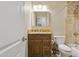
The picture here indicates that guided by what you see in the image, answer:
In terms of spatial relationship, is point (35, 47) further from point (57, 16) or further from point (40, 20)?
point (57, 16)

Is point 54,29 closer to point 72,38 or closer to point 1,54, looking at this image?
point 72,38

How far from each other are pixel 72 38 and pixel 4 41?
1.69 m

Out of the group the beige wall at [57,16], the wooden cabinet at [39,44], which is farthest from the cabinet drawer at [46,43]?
the beige wall at [57,16]

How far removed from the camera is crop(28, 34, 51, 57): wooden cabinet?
2.09m

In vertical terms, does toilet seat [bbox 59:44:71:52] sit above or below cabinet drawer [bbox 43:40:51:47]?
below

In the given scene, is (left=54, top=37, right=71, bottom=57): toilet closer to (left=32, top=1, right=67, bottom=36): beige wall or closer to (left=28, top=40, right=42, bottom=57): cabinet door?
(left=32, top=1, right=67, bottom=36): beige wall

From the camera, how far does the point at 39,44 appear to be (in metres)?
2.12

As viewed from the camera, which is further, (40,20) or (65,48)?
(40,20)

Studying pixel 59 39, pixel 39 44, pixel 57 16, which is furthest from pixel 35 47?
pixel 57 16

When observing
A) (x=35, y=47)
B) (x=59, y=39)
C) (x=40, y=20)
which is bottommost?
(x=35, y=47)

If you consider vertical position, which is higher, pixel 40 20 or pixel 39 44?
pixel 40 20

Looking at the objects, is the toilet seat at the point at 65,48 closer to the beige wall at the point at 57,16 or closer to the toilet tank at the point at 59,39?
the toilet tank at the point at 59,39

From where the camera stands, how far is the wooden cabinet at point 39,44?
2092 mm

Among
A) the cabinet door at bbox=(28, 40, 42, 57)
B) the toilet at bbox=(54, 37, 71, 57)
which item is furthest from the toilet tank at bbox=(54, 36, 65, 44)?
the cabinet door at bbox=(28, 40, 42, 57)
